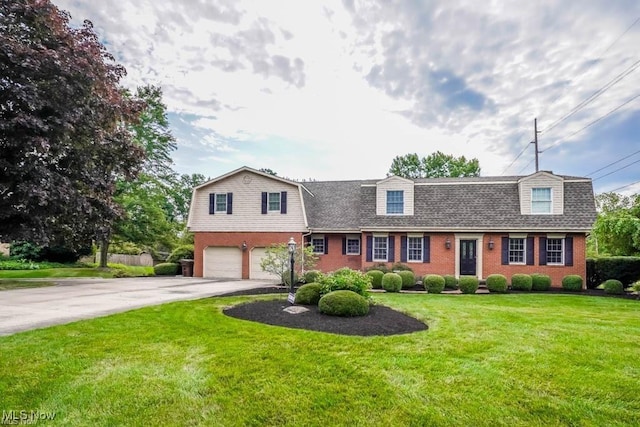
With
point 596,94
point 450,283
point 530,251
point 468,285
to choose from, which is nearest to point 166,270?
point 450,283

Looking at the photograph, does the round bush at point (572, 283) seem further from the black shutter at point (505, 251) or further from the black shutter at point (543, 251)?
the black shutter at point (505, 251)

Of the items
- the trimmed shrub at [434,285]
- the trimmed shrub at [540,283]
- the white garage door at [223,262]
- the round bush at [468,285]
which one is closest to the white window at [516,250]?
the trimmed shrub at [540,283]

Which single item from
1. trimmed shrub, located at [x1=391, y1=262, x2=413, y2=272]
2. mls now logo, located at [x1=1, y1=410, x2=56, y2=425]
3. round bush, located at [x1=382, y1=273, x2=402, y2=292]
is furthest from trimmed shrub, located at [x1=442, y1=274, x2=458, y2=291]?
mls now logo, located at [x1=1, y1=410, x2=56, y2=425]

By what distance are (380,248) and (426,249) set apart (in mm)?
2236

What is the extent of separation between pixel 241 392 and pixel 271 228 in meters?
15.1

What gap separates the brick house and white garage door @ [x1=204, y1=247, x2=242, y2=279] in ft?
0.18


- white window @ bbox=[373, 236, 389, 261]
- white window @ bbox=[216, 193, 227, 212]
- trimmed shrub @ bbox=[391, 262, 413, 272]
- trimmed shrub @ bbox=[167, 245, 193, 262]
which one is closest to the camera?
trimmed shrub @ bbox=[391, 262, 413, 272]

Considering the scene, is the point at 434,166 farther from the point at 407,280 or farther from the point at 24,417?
the point at 24,417

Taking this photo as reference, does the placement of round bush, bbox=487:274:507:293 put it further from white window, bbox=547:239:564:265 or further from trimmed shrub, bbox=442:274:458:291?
white window, bbox=547:239:564:265

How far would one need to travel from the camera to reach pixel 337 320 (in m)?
7.51

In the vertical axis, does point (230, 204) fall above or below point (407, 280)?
above

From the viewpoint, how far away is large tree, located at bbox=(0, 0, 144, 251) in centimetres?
603

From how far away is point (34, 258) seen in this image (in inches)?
1009

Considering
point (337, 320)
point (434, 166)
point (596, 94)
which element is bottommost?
point (337, 320)
